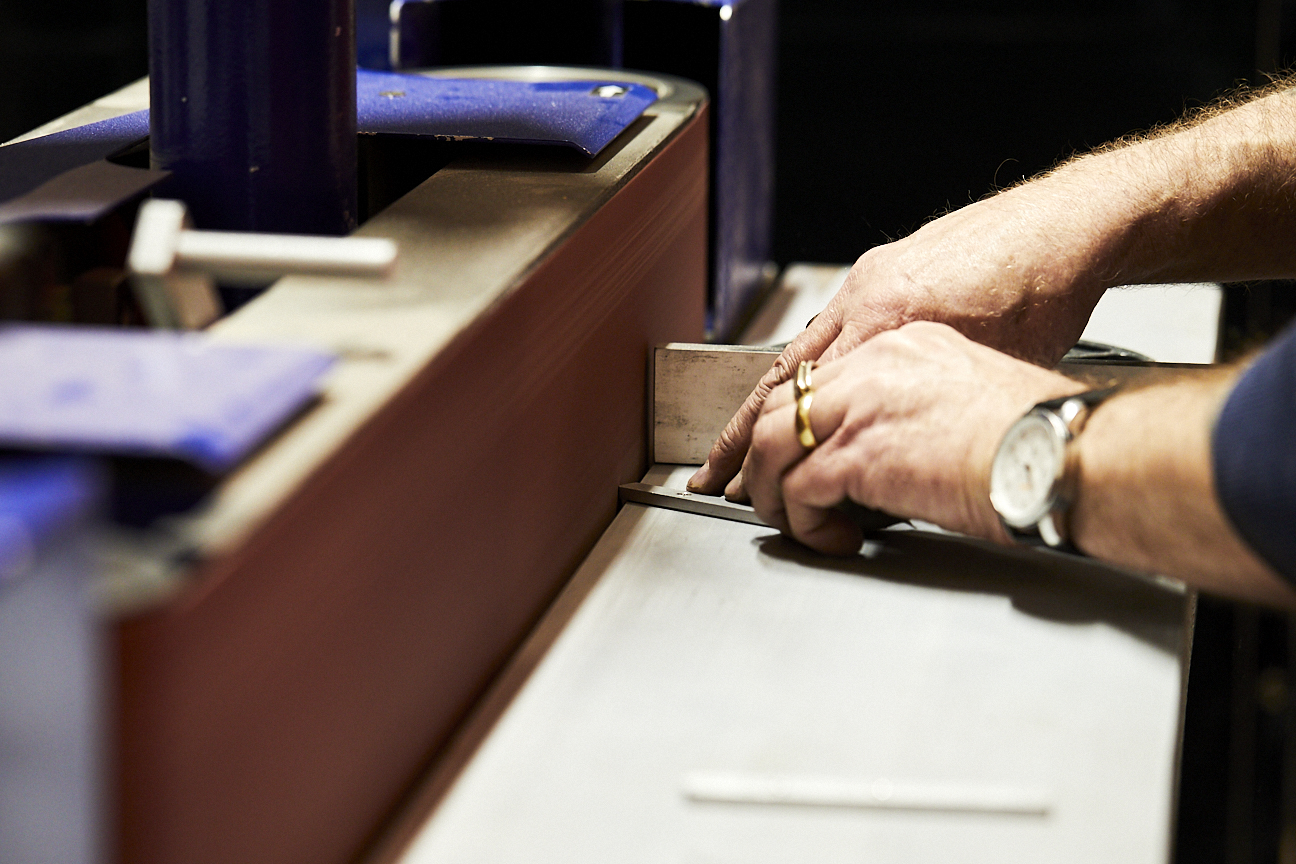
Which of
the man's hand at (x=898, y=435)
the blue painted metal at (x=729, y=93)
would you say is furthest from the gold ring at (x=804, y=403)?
the blue painted metal at (x=729, y=93)

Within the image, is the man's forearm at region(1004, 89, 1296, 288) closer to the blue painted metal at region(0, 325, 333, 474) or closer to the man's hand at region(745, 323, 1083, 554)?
the man's hand at region(745, 323, 1083, 554)

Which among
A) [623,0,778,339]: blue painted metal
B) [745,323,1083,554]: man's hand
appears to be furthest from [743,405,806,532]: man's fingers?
[623,0,778,339]: blue painted metal

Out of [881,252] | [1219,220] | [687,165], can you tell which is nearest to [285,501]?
[881,252]

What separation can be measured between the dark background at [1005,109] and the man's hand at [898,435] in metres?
1.26

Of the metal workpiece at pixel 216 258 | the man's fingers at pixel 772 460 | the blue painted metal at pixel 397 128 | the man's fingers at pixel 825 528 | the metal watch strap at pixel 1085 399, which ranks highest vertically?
→ the blue painted metal at pixel 397 128

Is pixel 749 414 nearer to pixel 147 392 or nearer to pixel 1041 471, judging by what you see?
pixel 1041 471

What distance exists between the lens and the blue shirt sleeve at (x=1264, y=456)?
0.54 meters

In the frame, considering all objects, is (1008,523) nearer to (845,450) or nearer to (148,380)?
(845,450)

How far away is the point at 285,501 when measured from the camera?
0.44 m

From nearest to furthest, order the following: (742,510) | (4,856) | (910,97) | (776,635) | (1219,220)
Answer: (4,856) < (776,635) < (742,510) < (1219,220) < (910,97)

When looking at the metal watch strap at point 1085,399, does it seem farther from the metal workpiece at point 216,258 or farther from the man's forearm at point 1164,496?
the metal workpiece at point 216,258

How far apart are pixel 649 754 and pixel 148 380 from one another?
0.28m

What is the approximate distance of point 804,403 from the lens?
2.48 feet

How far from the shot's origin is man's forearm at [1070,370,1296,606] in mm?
591
